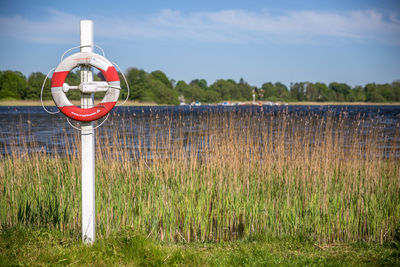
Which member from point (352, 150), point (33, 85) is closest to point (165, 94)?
point (33, 85)

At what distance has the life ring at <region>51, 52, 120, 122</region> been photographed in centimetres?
312

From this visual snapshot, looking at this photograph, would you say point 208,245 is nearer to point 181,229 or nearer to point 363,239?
point 181,229

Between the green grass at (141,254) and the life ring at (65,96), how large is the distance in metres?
1.11

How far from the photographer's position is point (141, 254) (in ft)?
9.78

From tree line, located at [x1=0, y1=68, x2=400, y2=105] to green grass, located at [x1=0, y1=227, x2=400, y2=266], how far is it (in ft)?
145

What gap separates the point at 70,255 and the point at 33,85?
60810 mm

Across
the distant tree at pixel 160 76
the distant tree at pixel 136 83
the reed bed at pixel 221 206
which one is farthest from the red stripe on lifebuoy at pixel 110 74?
the distant tree at pixel 160 76

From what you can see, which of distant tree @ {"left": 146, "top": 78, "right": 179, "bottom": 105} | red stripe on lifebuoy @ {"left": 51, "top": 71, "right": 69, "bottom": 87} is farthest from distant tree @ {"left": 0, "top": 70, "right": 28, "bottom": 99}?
red stripe on lifebuoy @ {"left": 51, "top": 71, "right": 69, "bottom": 87}

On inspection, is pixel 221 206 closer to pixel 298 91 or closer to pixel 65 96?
pixel 65 96

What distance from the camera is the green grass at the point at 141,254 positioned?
2.87 metres

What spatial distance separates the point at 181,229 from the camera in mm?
4367

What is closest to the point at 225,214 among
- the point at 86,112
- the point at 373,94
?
the point at 86,112

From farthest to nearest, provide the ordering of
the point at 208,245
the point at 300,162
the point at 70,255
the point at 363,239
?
the point at 300,162 < the point at 363,239 < the point at 208,245 < the point at 70,255

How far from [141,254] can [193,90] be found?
350ft
